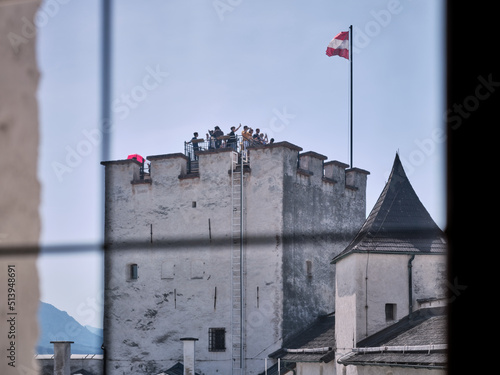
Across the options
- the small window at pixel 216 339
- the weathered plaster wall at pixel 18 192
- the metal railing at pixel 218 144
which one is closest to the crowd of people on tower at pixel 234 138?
the metal railing at pixel 218 144

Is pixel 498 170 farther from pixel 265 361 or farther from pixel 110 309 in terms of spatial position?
pixel 110 309

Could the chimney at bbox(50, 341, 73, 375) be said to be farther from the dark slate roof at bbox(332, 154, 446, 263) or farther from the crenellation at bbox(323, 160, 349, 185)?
the crenellation at bbox(323, 160, 349, 185)

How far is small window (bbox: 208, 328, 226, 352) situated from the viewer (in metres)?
17.8

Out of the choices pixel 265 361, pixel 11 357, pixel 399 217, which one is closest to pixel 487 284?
pixel 11 357

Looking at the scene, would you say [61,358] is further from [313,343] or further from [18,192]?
[18,192]

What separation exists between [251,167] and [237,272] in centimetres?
241

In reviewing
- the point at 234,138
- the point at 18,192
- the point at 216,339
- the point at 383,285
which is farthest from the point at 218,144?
the point at 18,192

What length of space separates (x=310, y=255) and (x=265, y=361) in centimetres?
288

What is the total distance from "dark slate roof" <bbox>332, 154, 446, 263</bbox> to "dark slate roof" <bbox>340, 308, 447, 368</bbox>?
1.07 m

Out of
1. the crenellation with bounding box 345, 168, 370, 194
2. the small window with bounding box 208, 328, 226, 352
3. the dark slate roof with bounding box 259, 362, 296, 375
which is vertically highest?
the crenellation with bounding box 345, 168, 370, 194

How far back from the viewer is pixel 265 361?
55.8 feet

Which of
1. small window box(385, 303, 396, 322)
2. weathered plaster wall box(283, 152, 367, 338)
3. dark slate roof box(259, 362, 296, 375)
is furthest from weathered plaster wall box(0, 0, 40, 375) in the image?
weathered plaster wall box(283, 152, 367, 338)

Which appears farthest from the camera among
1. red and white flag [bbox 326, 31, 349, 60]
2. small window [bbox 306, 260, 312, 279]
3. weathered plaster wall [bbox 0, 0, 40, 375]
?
small window [bbox 306, 260, 312, 279]

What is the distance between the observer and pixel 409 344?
10125 mm
